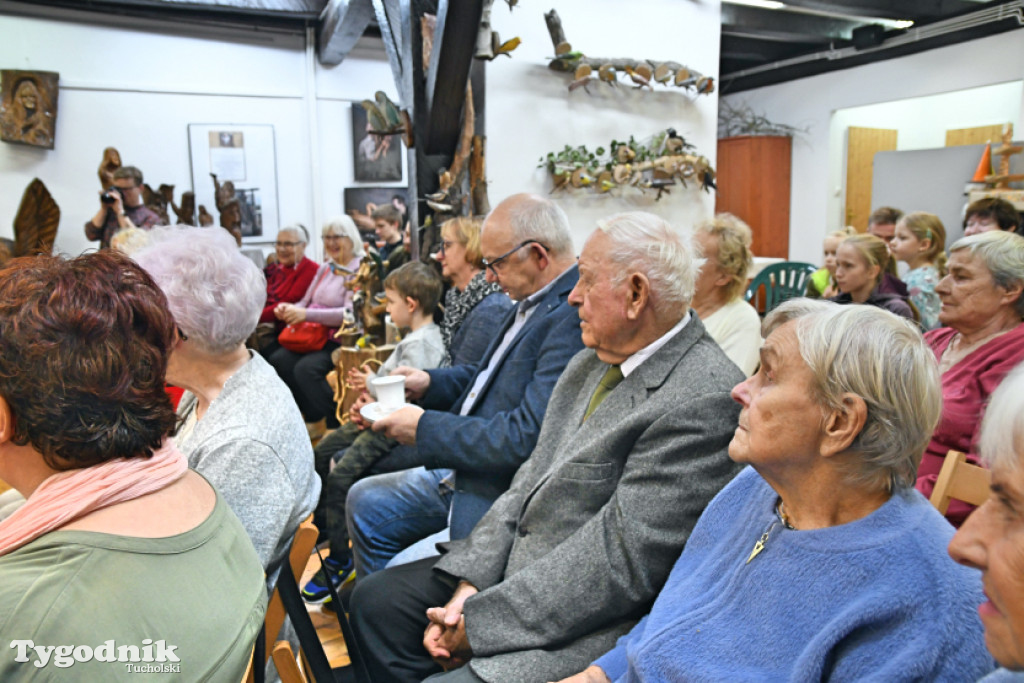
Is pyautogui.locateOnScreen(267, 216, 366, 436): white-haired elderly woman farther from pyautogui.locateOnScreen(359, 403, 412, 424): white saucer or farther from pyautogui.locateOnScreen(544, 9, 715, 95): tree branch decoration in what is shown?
pyautogui.locateOnScreen(359, 403, 412, 424): white saucer

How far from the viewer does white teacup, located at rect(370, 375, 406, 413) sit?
2197mm

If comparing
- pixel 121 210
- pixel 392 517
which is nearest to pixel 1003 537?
pixel 392 517

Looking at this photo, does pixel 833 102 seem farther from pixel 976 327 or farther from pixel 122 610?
pixel 122 610

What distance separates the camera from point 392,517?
228 cm

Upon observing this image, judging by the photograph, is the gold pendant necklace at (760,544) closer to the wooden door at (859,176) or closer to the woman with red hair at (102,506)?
the woman with red hair at (102,506)

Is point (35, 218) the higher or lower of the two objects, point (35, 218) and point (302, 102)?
the lower

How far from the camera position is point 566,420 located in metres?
1.73

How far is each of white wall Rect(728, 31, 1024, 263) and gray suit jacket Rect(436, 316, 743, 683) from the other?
6.84 m

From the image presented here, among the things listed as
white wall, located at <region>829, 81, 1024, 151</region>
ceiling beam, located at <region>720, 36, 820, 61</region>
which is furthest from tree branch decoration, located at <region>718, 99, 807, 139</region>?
ceiling beam, located at <region>720, 36, 820, 61</region>

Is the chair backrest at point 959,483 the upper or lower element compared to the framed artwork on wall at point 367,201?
lower

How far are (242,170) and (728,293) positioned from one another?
4.89 metres

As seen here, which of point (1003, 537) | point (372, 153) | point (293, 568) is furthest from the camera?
point (372, 153)

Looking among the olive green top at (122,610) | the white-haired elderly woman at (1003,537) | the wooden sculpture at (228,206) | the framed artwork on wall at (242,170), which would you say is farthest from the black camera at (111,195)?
the white-haired elderly woman at (1003,537)

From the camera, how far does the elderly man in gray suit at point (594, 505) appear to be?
1378mm
